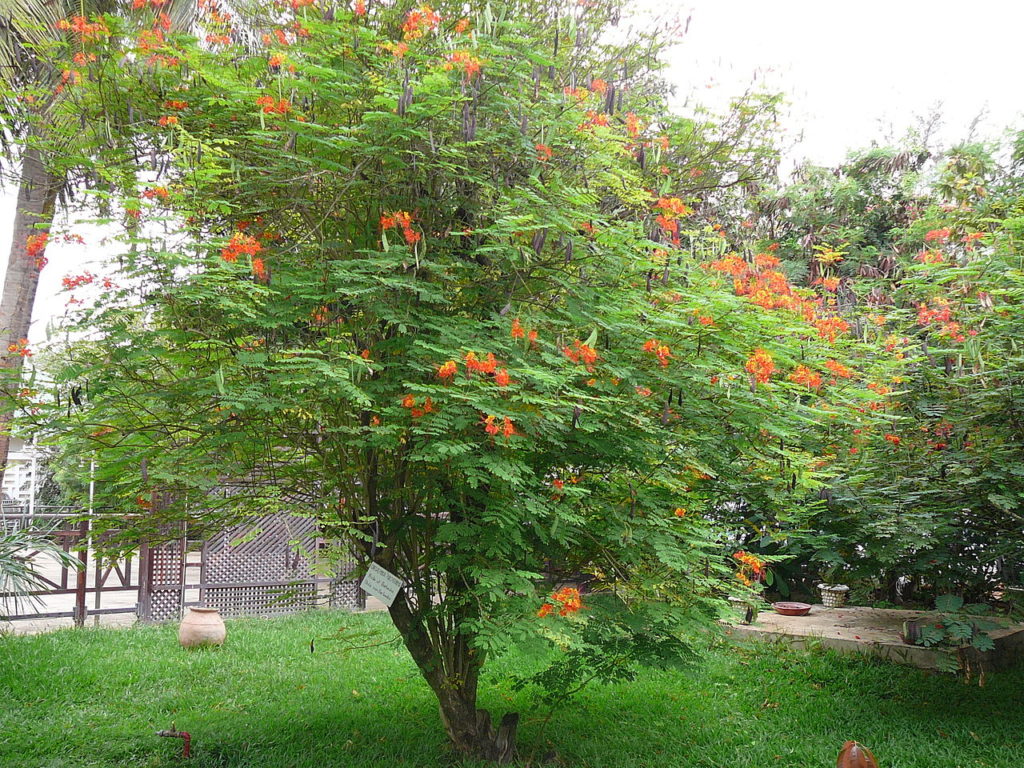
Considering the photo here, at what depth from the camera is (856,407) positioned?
23.3 ft

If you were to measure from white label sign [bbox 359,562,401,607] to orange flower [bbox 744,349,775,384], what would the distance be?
8.29 ft

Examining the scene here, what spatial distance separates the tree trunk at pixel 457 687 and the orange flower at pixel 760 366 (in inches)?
108

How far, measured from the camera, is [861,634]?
29.5 ft

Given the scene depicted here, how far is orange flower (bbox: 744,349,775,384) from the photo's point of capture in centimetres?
491

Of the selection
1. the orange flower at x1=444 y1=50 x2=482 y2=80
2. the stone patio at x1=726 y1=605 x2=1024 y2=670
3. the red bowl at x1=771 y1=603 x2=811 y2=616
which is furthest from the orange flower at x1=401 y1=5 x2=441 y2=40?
the red bowl at x1=771 y1=603 x2=811 y2=616

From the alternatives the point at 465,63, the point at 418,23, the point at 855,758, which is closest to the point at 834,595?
the point at 855,758

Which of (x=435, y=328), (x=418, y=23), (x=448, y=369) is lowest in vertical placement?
(x=448, y=369)

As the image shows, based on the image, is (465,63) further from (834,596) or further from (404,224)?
(834,596)

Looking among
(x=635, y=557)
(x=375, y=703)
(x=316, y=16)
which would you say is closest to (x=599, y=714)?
(x=375, y=703)

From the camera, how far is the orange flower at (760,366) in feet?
16.1

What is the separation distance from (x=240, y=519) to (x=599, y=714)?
358cm

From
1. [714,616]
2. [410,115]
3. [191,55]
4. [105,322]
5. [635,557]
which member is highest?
[191,55]

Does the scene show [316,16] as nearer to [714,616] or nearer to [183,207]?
[183,207]

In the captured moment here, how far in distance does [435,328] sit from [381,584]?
5.55ft
